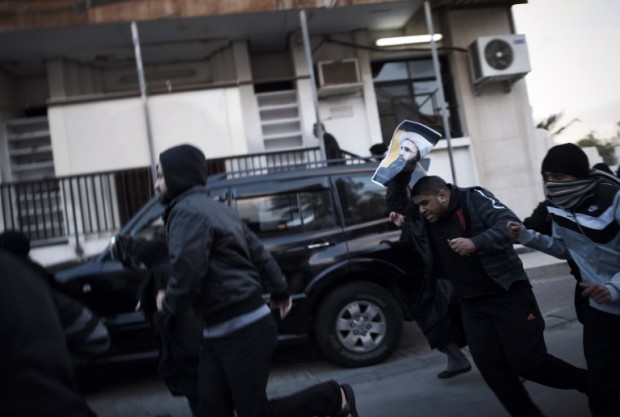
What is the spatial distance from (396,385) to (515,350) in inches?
72.6

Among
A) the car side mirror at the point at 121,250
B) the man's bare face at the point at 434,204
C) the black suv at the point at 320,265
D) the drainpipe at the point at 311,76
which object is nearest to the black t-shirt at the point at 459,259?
the man's bare face at the point at 434,204

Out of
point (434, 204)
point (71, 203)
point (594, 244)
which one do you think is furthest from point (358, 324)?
point (71, 203)

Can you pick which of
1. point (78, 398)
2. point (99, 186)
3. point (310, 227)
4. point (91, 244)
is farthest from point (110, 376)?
point (78, 398)

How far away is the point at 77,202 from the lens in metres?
9.12

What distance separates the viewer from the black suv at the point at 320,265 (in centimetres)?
510

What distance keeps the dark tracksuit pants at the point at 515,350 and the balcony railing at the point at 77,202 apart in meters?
5.96

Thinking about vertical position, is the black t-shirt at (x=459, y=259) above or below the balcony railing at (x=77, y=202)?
below

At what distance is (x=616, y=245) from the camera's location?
116 inches

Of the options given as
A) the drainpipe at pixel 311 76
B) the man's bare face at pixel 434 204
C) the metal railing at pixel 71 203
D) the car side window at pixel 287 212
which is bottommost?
the man's bare face at pixel 434 204

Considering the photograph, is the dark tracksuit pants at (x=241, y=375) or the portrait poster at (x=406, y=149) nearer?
the dark tracksuit pants at (x=241, y=375)

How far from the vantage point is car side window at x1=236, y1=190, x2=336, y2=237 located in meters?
5.42

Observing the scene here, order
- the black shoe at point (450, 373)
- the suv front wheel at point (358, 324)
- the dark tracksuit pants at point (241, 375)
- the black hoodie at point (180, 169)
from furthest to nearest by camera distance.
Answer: the suv front wheel at point (358, 324)
the black shoe at point (450, 373)
the black hoodie at point (180, 169)
the dark tracksuit pants at point (241, 375)

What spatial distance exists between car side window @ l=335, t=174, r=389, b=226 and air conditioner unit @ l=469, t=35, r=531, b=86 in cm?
575

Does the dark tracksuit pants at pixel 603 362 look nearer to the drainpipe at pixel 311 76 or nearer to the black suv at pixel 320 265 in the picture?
the black suv at pixel 320 265
